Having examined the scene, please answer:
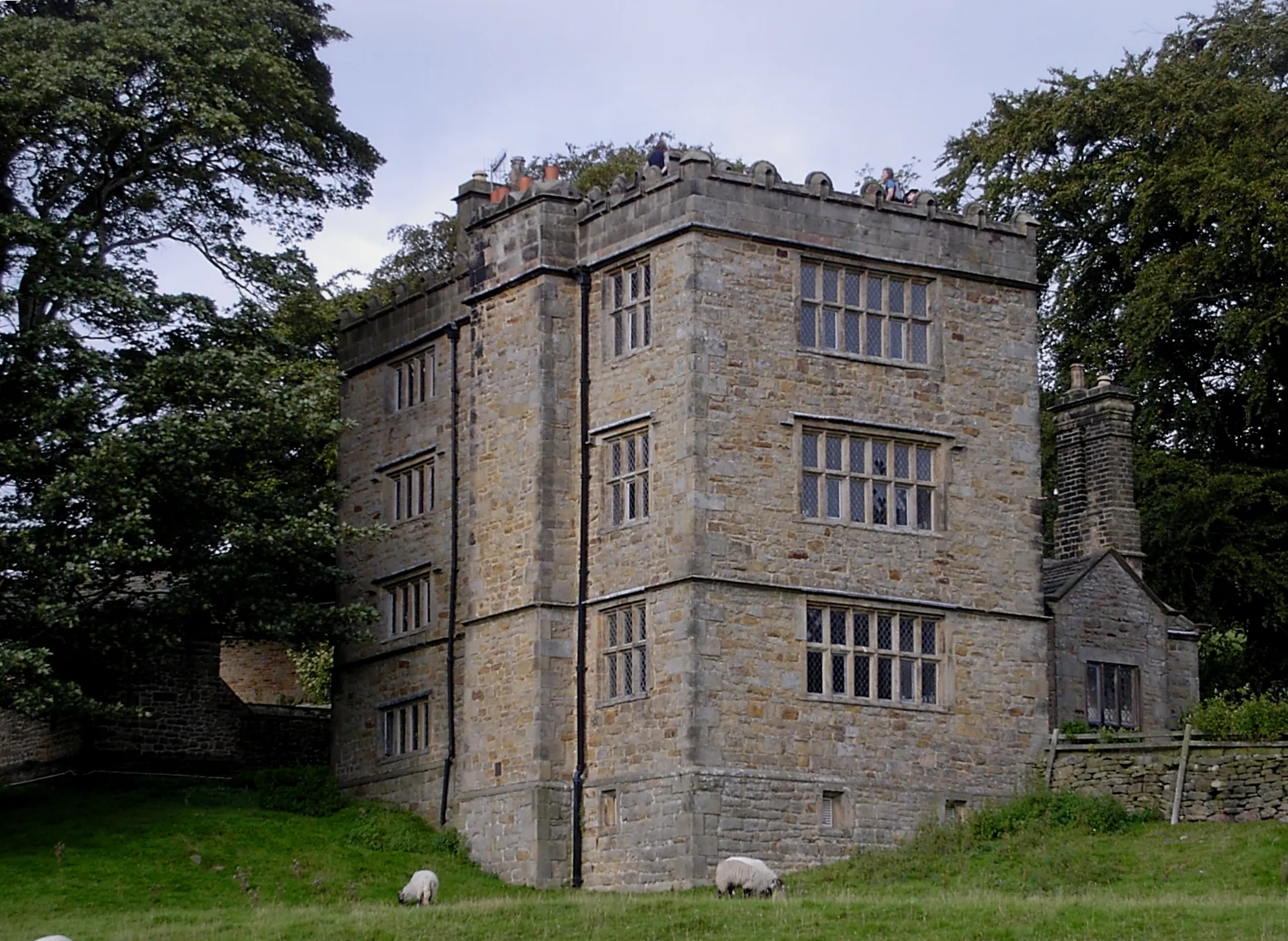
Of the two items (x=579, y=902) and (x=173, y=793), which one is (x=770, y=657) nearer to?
(x=579, y=902)

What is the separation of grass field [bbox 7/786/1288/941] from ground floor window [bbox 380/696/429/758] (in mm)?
1357

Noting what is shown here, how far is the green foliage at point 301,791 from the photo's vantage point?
1670 inches

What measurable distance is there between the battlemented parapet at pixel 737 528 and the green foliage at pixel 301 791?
230cm

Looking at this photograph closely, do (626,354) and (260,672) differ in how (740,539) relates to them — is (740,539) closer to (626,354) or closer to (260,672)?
(626,354)

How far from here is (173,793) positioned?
42781 millimetres

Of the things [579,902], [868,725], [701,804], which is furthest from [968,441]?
[579,902]

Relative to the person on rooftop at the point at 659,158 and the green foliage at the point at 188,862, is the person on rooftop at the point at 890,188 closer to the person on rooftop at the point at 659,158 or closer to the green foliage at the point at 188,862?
the person on rooftop at the point at 659,158

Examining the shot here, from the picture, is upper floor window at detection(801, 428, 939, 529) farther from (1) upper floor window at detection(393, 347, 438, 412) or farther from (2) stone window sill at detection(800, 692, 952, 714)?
(1) upper floor window at detection(393, 347, 438, 412)

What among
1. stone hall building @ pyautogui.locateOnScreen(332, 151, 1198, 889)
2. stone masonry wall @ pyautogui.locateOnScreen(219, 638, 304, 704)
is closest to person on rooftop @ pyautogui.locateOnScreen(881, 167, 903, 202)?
stone hall building @ pyautogui.locateOnScreen(332, 151, 1198, 889)

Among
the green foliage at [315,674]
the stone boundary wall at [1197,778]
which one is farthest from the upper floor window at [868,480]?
the green foliage at [315,674]

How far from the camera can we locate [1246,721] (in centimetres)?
3919

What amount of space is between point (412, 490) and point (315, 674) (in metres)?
16.8

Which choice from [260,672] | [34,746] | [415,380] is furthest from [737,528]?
[260,672]

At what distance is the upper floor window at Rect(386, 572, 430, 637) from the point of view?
142 feet
